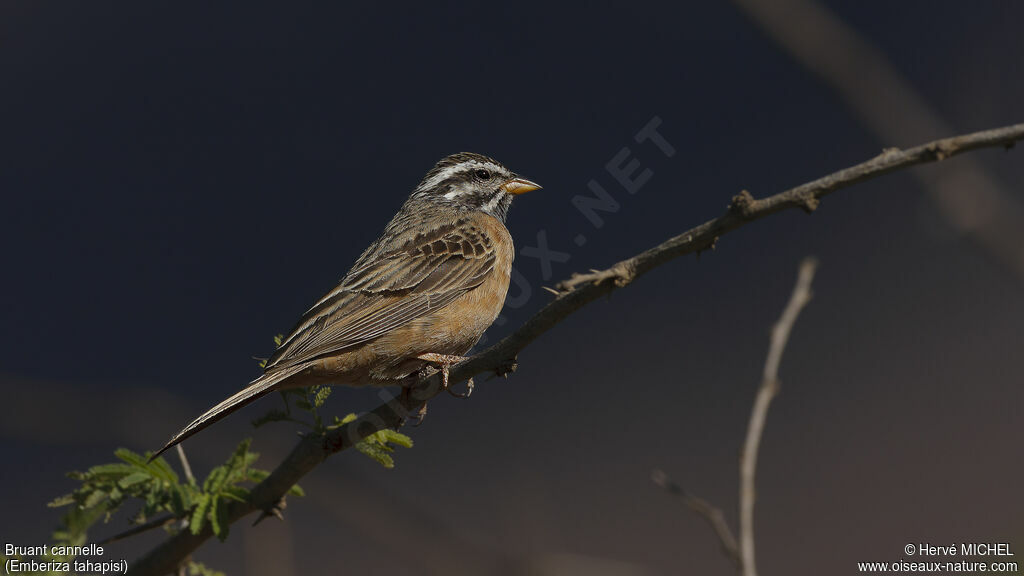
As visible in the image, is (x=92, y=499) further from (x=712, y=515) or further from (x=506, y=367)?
(x=712, y=515)

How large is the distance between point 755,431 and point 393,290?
158 inches

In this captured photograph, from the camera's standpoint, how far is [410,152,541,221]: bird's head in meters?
7.31

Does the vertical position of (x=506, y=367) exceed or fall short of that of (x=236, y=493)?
it exceeds it

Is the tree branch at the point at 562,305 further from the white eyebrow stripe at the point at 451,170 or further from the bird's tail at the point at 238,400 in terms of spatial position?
the white eyebrow stripe at the point at 451,170

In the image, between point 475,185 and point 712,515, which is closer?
point 712,515

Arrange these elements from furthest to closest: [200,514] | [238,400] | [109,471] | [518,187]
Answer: [518,187]
[238,400]
[109,471]
[200,514]

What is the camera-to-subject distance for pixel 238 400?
4.56 meters

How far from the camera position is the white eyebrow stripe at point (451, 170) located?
24.2 feet

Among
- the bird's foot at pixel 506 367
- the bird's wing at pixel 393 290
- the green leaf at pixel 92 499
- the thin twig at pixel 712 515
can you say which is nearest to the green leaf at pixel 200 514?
the green leaf at pixel 92 499

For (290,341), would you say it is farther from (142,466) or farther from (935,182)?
(935,182)

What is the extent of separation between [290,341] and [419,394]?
3.64 feet

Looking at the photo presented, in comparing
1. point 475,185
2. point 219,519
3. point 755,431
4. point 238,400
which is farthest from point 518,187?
point 755,431

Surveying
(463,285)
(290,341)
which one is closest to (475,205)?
(463,285)

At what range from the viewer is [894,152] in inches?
97.5
